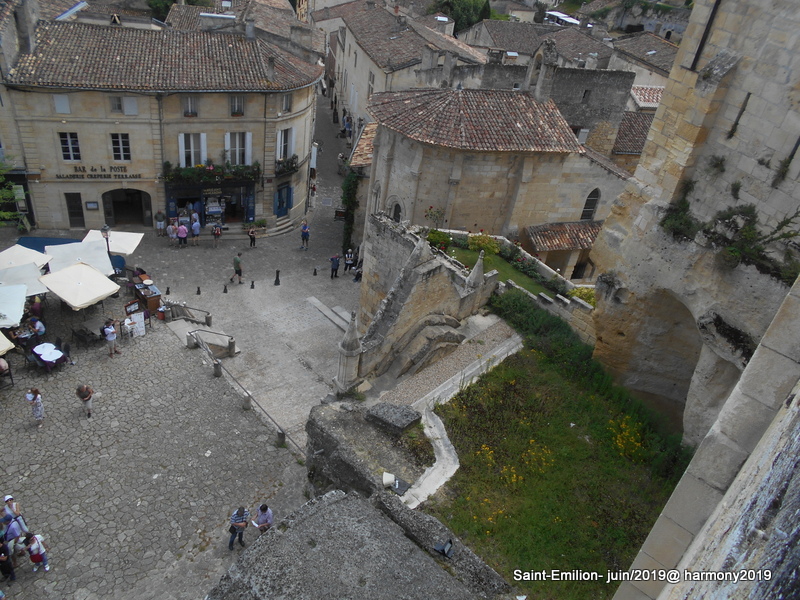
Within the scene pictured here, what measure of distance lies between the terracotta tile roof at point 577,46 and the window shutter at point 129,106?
29.2 meters

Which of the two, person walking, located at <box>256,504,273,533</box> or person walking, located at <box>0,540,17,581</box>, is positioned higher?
person walking, located at <box>256,504,273,533</box>

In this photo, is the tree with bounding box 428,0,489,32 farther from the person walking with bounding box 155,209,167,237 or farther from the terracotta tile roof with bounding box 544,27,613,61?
the person walking with bounding box 155,209,167,237

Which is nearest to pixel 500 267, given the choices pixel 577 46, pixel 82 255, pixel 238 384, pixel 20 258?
pixel 238 384

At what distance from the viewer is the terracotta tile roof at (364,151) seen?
2864 centimetres

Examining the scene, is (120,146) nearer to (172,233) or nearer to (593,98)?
(172,233)

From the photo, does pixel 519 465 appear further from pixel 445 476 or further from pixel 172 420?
pixel 172 420

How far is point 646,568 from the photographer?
26.1 feet

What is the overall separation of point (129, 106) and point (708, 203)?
1029 inches

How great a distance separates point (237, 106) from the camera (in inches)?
1185

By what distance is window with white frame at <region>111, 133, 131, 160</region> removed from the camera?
96.1 feet


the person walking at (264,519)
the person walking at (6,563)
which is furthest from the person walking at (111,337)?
the person walking at (264,519)

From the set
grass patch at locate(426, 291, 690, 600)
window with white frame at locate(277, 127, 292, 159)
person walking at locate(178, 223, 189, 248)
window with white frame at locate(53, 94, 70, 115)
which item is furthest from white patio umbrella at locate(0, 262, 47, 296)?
grass patch at locate(426, 291, 690, 600)

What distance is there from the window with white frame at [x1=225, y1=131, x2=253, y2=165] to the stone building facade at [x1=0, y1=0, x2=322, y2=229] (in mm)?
51

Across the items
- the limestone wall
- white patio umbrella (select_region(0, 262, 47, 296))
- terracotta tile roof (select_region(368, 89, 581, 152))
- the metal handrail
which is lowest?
the metal handrail
